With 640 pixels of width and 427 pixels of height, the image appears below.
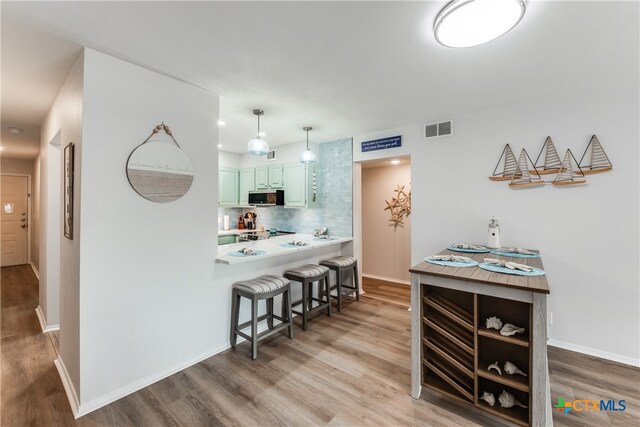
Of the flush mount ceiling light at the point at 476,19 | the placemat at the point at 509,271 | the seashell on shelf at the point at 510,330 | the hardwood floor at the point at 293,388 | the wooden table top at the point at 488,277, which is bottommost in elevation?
the hardwood floor at the point at 293,388

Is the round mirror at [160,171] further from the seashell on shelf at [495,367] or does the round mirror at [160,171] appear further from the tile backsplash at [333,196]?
the seashell on shelf at [495,367]

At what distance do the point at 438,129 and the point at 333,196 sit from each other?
1.76 meters

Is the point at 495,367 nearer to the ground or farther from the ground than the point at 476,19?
nearer to the ground

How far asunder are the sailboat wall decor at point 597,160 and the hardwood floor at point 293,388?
1722mm

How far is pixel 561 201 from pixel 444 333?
6.42 ft

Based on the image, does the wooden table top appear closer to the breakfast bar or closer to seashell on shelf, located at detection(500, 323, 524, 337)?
the breakfast bar

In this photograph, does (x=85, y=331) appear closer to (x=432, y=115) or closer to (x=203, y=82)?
(x=203, y=82)

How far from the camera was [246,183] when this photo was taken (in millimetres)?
5289

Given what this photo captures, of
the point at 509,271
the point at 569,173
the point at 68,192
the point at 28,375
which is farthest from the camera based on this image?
the point at 569,173

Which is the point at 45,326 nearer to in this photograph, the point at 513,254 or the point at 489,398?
the point at 489,398

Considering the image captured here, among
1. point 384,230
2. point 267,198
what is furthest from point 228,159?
point 384,230

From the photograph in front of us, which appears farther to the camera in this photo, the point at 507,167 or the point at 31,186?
the point at 31,186

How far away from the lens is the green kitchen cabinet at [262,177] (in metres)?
4.92

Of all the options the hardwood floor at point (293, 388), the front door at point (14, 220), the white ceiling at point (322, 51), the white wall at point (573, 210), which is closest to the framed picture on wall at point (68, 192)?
the white ceiling at point (322, 51)
